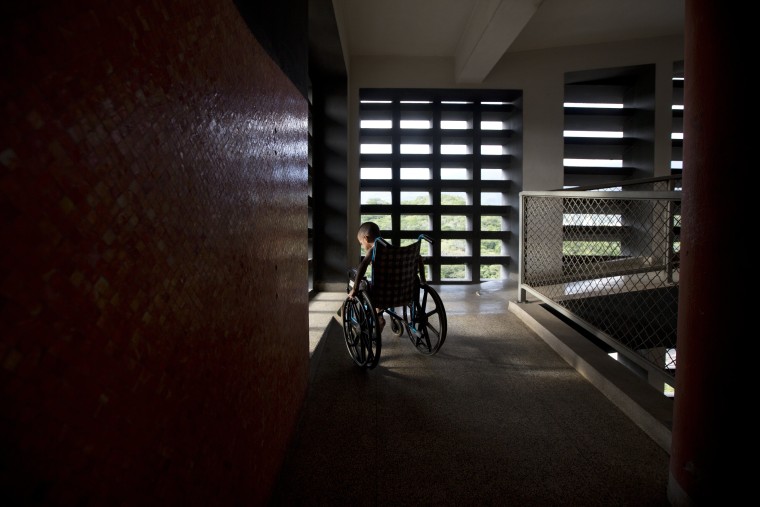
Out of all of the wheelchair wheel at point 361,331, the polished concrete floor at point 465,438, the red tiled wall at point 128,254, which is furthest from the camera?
the wheelchair wheel at point 361,331

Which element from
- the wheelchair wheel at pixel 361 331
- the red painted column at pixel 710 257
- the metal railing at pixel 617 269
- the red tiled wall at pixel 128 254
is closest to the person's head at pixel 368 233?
the wheelchair wheel at pixel 361 331

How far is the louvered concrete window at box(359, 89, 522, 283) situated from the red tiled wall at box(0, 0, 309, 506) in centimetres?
524

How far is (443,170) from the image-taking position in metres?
6.53

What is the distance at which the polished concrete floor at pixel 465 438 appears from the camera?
4.78ft

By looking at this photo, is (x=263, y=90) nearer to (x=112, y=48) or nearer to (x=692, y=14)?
(x=112, y=48)

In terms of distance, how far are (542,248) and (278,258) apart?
17.8 ft

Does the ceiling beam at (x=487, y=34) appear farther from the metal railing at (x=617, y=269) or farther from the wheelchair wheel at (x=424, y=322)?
the wheelchair wheel at (x=424, y=322)

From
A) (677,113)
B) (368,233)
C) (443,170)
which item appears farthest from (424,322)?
(677,113)

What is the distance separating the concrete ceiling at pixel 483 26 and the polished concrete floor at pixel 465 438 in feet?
12.1

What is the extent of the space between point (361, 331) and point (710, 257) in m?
1.82

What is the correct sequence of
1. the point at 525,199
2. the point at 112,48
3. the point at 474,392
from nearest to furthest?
the point at 112,48 < the point at 474,392 < the point at 525,199

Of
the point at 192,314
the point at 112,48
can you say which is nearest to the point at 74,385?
the point at 192,314

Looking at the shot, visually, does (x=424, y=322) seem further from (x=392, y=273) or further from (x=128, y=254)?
(x=128, y=254)

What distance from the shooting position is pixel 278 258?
154cm
